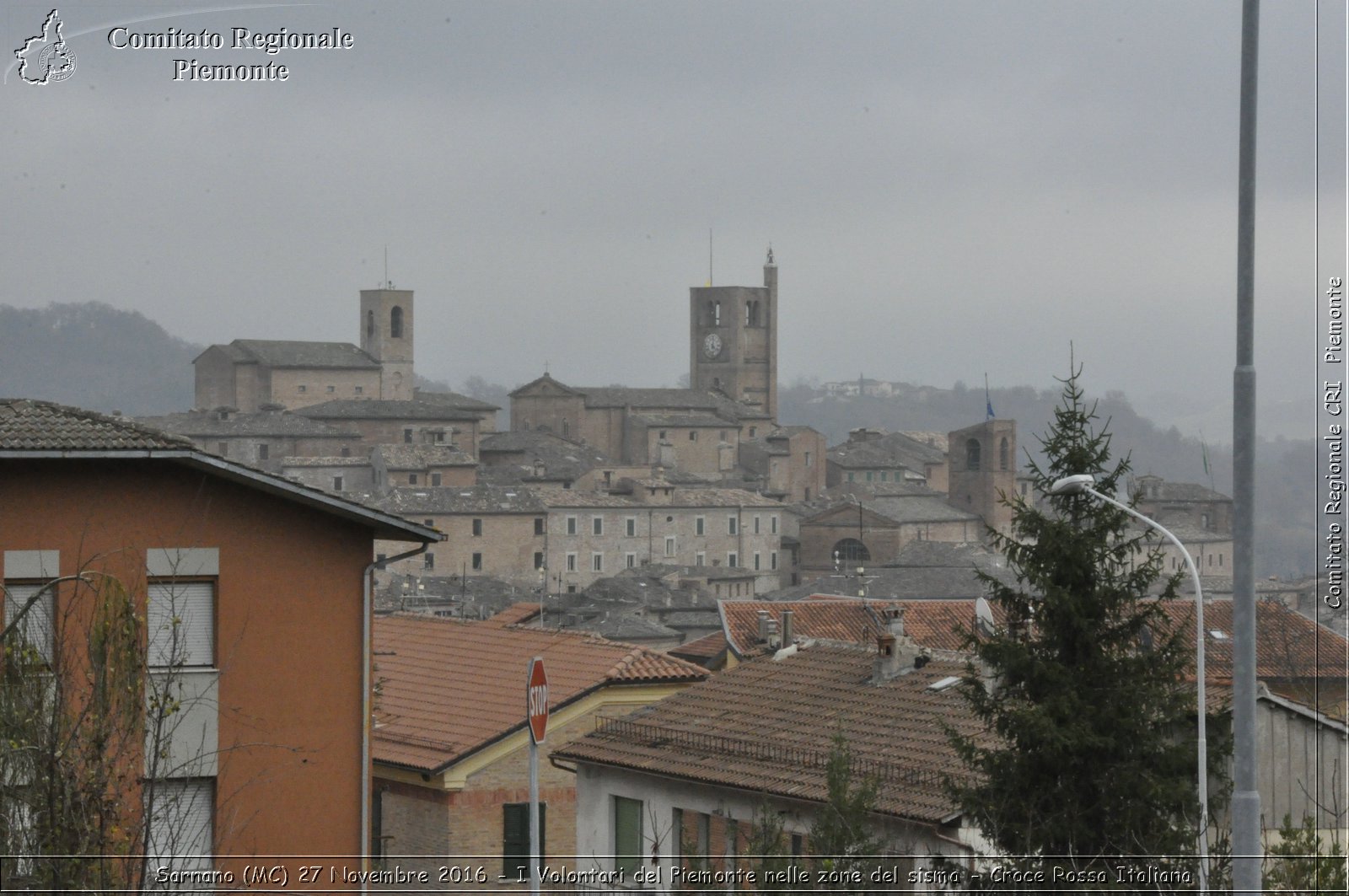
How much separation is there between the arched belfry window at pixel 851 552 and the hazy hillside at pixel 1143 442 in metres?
9.29

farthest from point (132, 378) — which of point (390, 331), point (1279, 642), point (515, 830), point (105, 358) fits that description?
point (515, 830)

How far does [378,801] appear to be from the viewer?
48.7ft

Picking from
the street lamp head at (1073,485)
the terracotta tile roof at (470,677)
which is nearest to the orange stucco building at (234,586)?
the street lamp head at (1073,485)

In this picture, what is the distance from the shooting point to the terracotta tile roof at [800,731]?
11.4 m

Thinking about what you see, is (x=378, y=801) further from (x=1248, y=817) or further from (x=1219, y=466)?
(x=1219, y=466)

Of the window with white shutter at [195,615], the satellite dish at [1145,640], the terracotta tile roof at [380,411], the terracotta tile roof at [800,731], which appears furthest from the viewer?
the terracotta tile roof at [380,411]

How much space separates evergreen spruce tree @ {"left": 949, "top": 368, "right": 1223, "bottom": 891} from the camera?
9125 millimetres

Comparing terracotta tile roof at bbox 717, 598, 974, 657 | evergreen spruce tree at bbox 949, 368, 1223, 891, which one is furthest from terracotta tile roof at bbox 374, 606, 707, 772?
terracotta tile roof at bbox 717, 598, 974, 657

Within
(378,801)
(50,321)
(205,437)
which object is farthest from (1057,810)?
(50,321)

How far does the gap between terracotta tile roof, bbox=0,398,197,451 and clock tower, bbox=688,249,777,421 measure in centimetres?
11076

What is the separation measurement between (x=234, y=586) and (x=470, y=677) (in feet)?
21.9

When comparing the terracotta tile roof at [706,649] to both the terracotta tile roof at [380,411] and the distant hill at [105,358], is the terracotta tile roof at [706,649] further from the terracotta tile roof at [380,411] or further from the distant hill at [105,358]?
the distant hill at [105,358]

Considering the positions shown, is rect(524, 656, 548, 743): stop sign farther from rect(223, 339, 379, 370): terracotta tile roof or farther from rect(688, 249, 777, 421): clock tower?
rect(688, 249, 777, 421): clock tower

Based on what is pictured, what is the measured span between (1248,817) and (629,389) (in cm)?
9117
